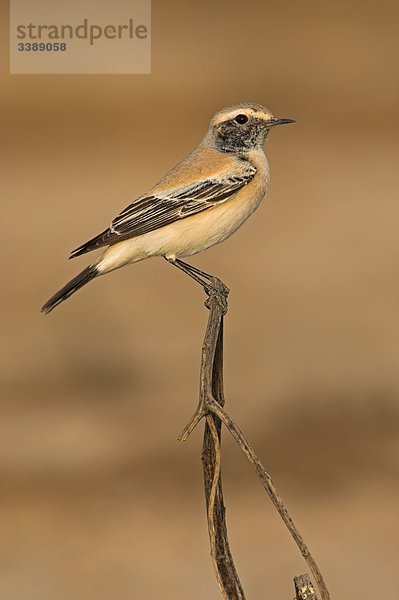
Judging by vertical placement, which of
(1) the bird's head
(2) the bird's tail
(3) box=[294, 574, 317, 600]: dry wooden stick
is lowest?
(3) box=[294, 574, 317, 600]: dry wooden stick

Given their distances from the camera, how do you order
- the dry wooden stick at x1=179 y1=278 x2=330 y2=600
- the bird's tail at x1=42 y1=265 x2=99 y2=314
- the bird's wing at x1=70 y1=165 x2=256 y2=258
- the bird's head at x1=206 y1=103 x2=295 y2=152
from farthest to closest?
the bird's head at x1=206 y1=103 x2=295 y2=152 → the bird's wing at x1=70 y1=165 x2=256 y2=258 → the bird's tail at x1=42 y1=265 x2=99 y2=314 → the dry wooden stick at x1=179 y1=278 x2=330 y2=600

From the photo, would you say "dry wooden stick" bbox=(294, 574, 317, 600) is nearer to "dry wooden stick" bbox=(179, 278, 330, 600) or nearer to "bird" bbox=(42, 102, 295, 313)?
"dry wooden stick" bbox=(179, 278, 330, 600)

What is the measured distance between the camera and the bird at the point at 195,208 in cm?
200

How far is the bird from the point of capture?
2.00m

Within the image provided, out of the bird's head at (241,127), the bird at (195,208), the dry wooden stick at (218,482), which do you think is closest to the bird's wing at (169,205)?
the bird at (195,208)

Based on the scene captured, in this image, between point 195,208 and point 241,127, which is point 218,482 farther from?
point 241,127

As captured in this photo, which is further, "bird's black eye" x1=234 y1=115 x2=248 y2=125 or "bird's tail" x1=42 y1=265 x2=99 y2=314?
"bird's black eye" x1=234 y1=115 x2=248 y2=125

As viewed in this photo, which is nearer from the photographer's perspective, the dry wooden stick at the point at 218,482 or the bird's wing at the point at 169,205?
→ the dry wooden stick at the point at 218,482

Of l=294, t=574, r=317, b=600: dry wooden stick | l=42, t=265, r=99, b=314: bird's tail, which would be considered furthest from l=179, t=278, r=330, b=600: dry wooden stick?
l=42, t=265, r=99, b=314: bird's tail

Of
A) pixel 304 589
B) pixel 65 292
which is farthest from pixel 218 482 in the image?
pixel 65 292

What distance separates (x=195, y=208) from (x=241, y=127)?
258 millimetres

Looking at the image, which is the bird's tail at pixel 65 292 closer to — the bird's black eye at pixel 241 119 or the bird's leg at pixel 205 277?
the bird's leg at pixel 205 277

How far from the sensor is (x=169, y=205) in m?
2.07

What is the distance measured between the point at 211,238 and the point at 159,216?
0.12 m
